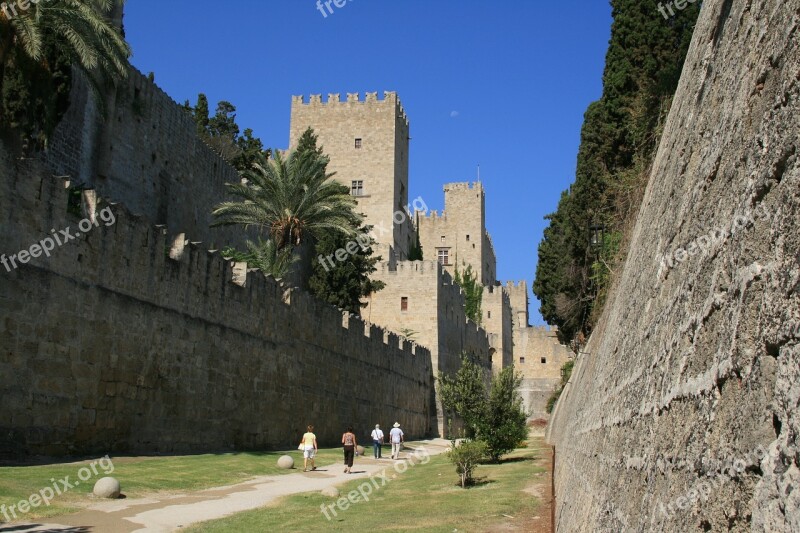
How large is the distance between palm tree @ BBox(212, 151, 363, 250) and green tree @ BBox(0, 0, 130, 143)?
23.0ft

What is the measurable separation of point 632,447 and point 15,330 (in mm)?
11275

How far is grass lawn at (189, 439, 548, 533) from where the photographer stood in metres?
9.64

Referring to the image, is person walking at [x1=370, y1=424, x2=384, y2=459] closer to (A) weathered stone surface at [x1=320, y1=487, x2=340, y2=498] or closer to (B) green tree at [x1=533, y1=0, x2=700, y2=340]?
(B) green tree at [x1=533, y1=0, x2=700, y2=340]

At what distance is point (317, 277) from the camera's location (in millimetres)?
34844

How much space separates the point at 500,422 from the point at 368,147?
119ft

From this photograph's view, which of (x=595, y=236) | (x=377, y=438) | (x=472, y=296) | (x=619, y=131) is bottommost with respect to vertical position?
(x=377, y=438)

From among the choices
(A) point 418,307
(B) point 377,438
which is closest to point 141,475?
(B) point 377,438

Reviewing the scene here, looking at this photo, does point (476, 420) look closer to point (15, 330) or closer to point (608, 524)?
point (15, 330)

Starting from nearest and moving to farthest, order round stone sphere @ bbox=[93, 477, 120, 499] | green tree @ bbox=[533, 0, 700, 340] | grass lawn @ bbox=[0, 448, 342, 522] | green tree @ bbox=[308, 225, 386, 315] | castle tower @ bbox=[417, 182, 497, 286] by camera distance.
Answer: grass lawn @ bbox=[0, 448, 342, 522] → round stone sphere @ bbox=[93, 477, 120, 499] → green tree @ bbox=[533, 0, 700, 340] → green tree @ bbox=[308, 225, 386, 315] → castle tower @ bbox=[417, 182, 497, 286]

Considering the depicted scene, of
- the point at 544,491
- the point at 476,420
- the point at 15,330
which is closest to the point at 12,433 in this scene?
the point at 15,330

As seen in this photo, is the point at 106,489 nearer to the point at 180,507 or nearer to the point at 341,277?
the point at 180,507

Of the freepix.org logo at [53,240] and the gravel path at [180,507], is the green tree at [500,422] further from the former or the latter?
the freepix.org logo at [53,240]

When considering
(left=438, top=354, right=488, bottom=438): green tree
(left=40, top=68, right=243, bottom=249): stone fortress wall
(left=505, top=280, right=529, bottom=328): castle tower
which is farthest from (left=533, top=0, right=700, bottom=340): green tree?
(left=505, top=280, right=529, bottom=328): castle tower

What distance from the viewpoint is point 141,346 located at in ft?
51.5
